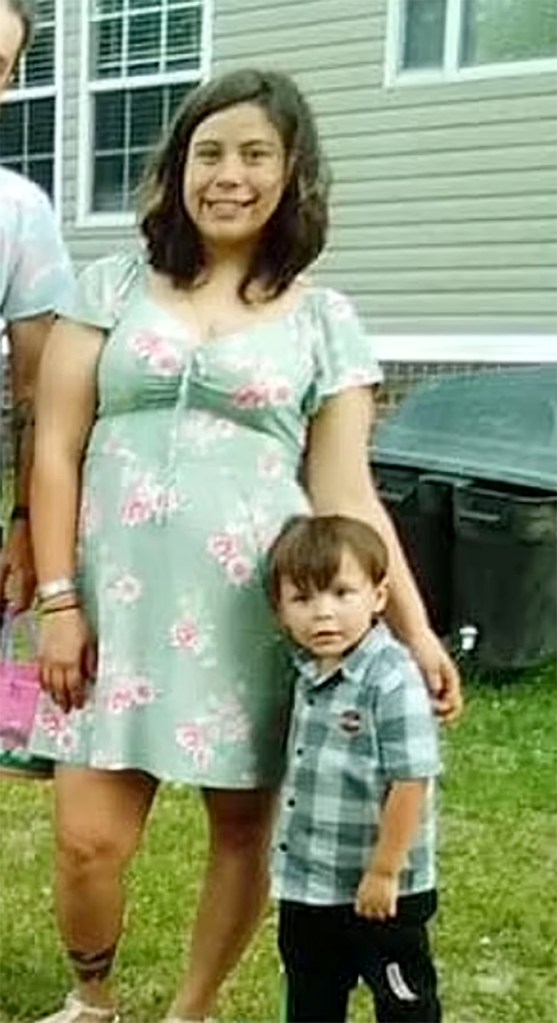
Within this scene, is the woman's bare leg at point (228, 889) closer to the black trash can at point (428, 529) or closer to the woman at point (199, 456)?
the woman at point (199, 456)

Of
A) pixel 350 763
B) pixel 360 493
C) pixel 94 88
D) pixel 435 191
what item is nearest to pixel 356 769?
pixel 350 763

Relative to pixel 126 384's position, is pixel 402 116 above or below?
above

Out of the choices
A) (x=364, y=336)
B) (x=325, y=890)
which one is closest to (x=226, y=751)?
(x=325, y=890)

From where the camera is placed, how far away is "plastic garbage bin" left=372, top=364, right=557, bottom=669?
3.87m

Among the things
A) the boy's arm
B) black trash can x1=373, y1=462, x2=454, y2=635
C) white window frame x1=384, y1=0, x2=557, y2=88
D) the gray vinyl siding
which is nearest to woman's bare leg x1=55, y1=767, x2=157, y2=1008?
the boy's arm

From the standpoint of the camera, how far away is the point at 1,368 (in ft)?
6.90

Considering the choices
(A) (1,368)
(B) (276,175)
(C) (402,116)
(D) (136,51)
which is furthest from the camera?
(C) (402,116)

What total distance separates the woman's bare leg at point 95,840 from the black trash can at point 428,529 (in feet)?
7.17

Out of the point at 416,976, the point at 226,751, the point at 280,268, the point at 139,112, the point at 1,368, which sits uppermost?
the point at 139,112

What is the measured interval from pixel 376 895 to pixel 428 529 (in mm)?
2375

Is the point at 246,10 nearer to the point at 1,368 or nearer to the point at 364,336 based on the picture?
the point at 1,368

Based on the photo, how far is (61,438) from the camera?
1711mm

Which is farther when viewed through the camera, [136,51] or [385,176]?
[385,176]

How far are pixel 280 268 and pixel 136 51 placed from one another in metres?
2.21
